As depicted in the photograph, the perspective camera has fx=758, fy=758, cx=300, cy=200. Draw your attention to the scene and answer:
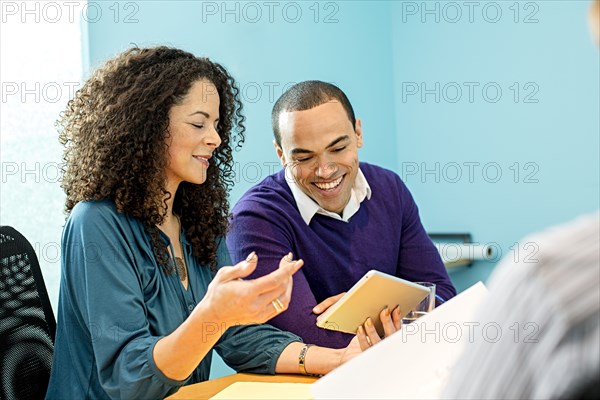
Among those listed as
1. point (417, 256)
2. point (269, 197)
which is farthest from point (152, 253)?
point (417, 256)

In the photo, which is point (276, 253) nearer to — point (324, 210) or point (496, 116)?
point (324, 210)

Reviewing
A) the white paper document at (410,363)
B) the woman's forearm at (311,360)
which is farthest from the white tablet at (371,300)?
the white paper document at (410,363)

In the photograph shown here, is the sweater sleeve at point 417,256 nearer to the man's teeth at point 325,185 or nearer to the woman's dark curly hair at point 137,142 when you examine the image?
the man's teeth at point 325,185

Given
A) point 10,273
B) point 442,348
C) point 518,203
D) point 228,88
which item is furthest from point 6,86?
point 518,203

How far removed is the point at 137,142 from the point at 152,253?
10.7 inches

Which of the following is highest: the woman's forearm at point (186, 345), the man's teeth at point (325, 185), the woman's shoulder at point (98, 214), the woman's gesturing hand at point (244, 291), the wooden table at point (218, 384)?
the man's teeth at point (325, 185)

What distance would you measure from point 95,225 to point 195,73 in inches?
19.2

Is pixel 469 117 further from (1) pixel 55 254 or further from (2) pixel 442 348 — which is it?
(2) pixel 442 348

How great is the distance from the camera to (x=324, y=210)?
2203 mm

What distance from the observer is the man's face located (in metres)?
2.15

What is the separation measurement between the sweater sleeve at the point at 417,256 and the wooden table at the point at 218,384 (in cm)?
67

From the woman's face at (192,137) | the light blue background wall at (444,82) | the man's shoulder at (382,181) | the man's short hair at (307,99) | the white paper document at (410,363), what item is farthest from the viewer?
the light blue background wall at (444,82)

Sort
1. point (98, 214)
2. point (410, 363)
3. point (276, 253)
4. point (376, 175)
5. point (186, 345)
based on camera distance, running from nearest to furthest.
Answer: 1. point (410, 363)
2. point (186, 345)
3. point (98, 214)
4. point (276, 253)
5. point (376, 175)

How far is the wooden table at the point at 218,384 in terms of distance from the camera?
1537 mm
